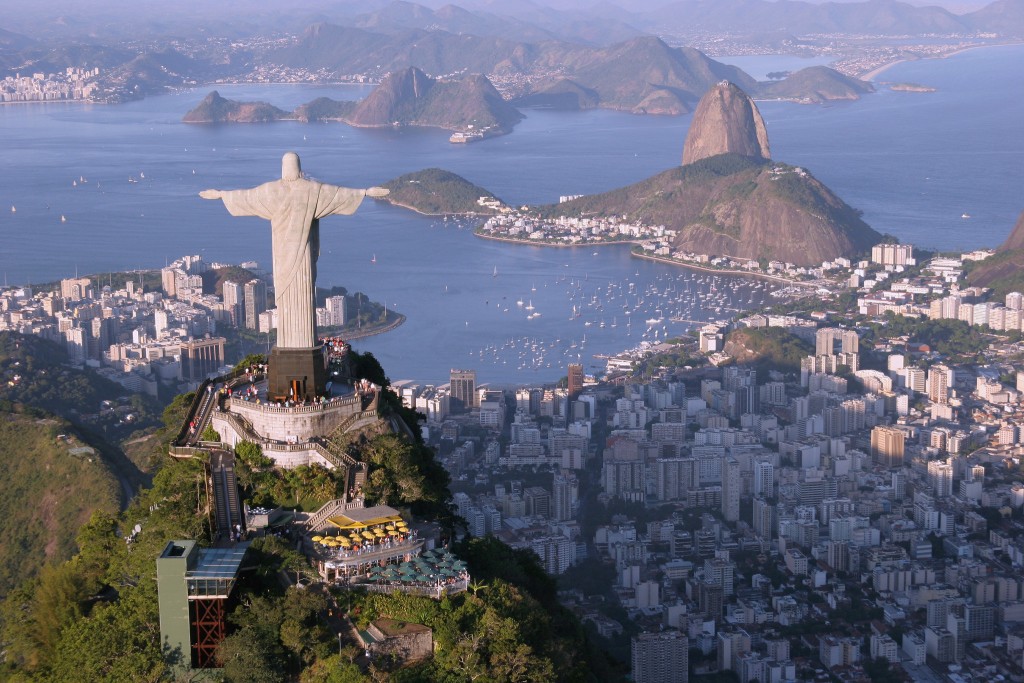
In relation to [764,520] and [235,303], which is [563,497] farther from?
[235,303]

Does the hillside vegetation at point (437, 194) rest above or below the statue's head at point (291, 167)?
below

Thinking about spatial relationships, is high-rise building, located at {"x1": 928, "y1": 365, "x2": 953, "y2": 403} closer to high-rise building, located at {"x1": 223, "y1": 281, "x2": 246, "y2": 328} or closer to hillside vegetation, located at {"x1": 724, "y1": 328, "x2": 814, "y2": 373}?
hillside vegetation, located at {"x1": 724, "y1": 328, "x2": 814, "y2": 373}

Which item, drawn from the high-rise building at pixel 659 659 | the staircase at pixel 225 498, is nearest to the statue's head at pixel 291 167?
the staircase at pixel 225 498

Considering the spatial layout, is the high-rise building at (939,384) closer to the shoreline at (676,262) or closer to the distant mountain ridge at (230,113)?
the shoreline at (676,262)

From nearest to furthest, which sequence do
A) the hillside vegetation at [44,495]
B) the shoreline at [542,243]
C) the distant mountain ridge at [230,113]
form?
the hillside vegetation at [44,495] → the shoreline at [542,243] → the distant mountain ridge at [230,113]

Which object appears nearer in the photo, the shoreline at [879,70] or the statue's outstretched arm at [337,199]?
the statue's outstretched arm at [337,199]

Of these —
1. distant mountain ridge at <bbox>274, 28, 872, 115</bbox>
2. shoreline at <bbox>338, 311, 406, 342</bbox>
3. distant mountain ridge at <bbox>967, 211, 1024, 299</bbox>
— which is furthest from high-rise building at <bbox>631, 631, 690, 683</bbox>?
distant mountain ridge at <bbox>274, 28, 872, 115</bbox>
